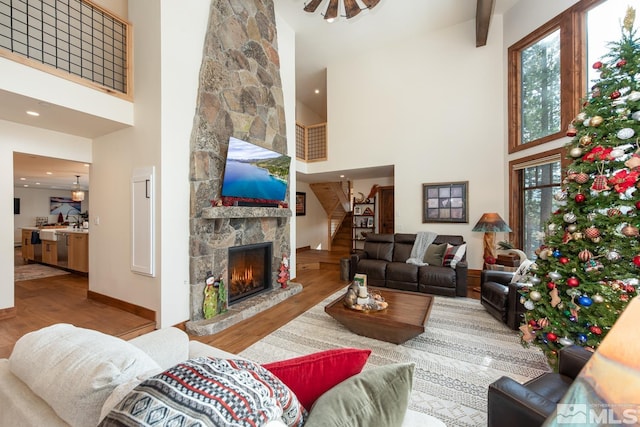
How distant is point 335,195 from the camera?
8.30 metres

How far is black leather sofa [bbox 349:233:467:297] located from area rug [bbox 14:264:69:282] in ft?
19.2

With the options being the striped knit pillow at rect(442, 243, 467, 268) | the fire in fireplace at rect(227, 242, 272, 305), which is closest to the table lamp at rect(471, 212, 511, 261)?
the striped knit pillow at rect(442, 243, 467, 268)

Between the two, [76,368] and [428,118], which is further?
[428,118]

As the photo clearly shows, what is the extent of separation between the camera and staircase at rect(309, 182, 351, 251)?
8.18m

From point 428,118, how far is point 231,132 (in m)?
3.91

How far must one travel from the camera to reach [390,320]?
254 centimetres

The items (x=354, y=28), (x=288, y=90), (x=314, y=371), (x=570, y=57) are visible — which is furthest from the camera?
(x=354, y=28)

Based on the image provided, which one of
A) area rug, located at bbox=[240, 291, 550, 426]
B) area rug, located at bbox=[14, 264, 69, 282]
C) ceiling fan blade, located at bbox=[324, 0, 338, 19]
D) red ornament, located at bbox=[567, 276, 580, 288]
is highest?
ceiling fan blade, located at bbox=[324, 0, 338, 19]

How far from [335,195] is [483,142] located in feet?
14.3

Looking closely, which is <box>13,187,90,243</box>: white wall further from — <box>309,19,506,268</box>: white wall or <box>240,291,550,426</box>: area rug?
<box>240,291,550,426</box>: area rug

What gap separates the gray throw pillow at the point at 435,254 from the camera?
448 centimetres

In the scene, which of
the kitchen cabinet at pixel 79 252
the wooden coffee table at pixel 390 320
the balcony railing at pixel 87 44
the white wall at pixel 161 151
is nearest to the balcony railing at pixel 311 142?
the white wall at pixel 161 151

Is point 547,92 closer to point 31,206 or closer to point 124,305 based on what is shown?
point 124,305

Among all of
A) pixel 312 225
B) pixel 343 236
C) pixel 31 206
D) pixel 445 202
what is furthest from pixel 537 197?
pixel 31 206
